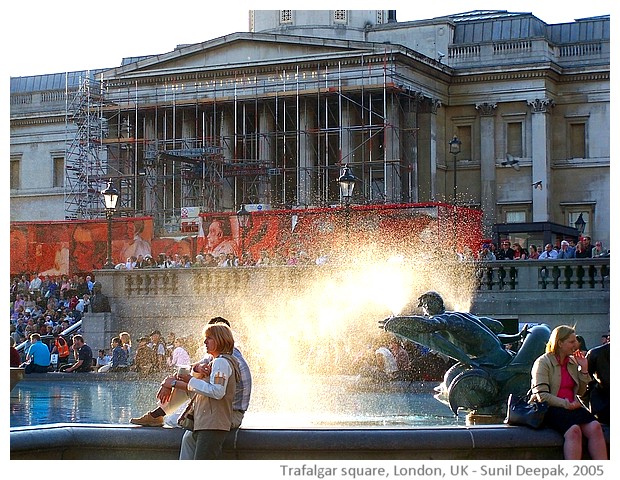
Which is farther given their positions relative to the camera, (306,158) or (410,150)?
(410,150)

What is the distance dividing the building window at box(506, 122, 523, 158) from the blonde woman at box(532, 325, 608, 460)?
161 feet

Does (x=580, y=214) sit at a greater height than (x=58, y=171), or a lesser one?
lesser

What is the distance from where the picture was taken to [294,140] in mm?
55469

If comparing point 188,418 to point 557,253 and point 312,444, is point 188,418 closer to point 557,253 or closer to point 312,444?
point 312,444

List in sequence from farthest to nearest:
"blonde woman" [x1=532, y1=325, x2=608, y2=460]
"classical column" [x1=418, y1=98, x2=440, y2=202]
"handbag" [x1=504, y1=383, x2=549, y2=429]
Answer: "classical column" [x1=418, y1=98, x2=440, y2=202] < "handbag" [x1=504, y1=383, x2=549, y2=429] < "blonde woman" [x1=532, y1=325, x2=608, y2=460]

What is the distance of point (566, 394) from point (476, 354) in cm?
298

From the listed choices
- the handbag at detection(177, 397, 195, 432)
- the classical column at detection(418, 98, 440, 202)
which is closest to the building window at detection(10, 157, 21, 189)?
the classical column at detection(418, 98, 440, 202)

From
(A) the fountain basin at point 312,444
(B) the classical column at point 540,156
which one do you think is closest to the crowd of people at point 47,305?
(A) the fountain basin at point 312,444

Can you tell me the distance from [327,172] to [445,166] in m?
7.05

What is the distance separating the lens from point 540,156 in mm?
56438

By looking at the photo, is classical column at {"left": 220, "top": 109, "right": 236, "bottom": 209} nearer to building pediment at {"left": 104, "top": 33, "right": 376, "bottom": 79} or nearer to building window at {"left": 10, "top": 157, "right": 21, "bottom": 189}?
building pediment at {"left": 104, "top": 33, "right": 376, "bottom": 79}

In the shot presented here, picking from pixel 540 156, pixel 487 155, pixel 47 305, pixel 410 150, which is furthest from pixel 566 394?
pixel 487 155

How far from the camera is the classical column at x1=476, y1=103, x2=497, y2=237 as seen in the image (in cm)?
5703

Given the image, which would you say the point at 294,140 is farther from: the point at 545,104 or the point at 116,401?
the point at 116,401
